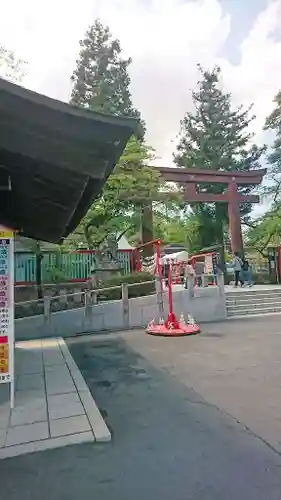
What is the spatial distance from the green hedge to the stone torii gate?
14.2 ft

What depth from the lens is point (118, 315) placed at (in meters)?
11.6

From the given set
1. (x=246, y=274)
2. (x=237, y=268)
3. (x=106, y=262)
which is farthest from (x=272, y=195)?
(x=106, y=262)

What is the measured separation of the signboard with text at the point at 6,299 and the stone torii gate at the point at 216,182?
40.0ft

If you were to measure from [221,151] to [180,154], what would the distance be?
9.96ft

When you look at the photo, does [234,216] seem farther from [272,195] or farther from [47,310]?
[47,310]

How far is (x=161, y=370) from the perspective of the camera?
20.4 feet

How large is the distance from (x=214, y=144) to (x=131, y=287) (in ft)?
61.6

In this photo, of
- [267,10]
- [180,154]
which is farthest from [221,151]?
[267,10]

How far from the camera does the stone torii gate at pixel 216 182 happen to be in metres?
17.5

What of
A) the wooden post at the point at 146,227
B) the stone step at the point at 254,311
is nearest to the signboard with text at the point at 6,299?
the stone step at the point at 254,311

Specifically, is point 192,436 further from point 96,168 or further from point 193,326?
point 193,326

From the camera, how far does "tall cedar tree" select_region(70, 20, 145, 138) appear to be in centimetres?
2593

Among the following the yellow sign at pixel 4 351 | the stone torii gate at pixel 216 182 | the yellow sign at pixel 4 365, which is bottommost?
the yellow sign at pixel 4 365

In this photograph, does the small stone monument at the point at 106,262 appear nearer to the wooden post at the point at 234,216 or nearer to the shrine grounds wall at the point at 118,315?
the shrine grounds wall at the point at 118,315
